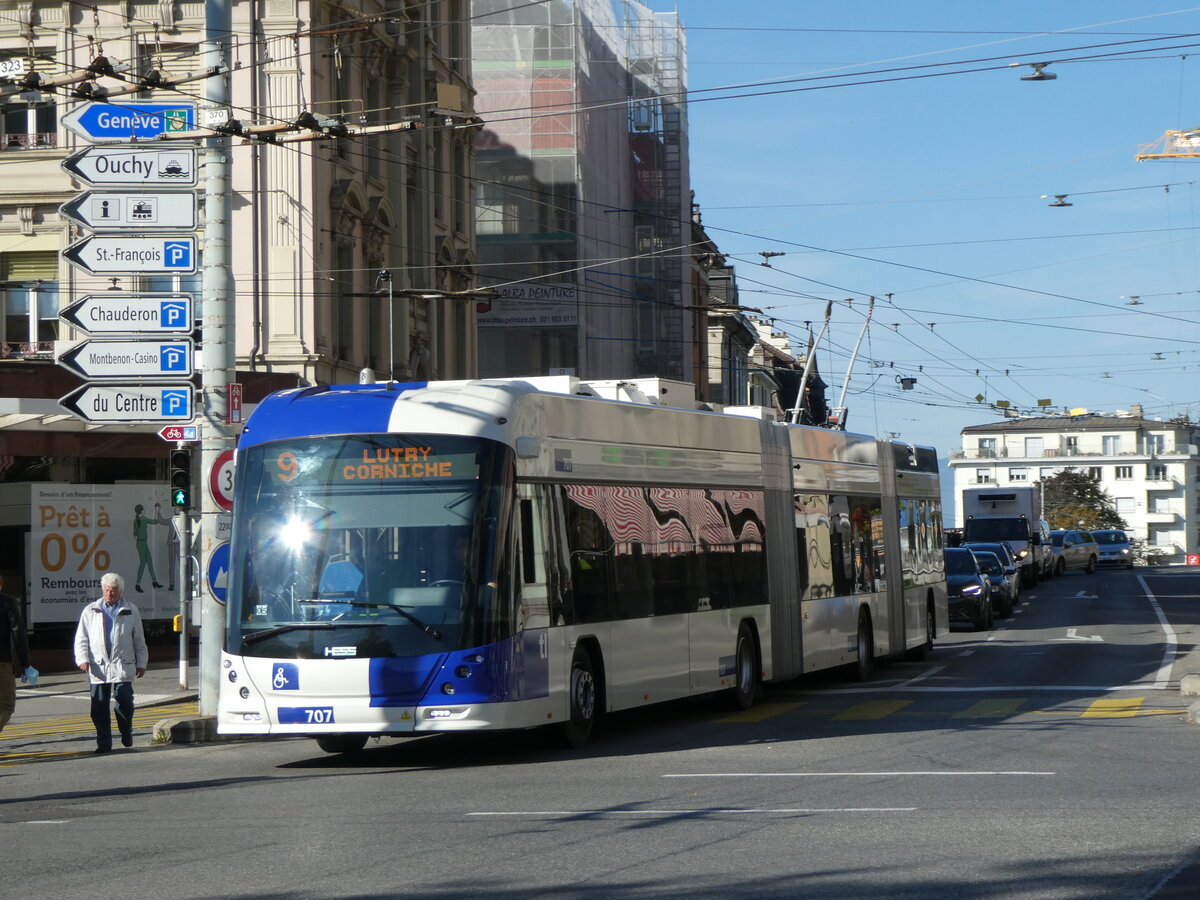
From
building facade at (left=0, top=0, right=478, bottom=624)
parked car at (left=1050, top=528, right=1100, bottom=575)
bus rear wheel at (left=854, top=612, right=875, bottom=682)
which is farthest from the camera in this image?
parked car at (left=1050, top=528, right=1100, bottom=575)

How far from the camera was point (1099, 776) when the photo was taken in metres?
12.0

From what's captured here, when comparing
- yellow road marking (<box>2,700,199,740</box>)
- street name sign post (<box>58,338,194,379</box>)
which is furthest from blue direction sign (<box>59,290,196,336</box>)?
yellow road marking (<box>2,700,199,740</box>)

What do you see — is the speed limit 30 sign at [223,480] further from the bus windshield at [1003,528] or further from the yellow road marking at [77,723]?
the bus windshield at [1003,528]

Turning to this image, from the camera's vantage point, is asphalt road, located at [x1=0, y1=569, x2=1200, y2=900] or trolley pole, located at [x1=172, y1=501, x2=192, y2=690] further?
trolley pole, located at [x1=172, y1=501, x2=192, y2=690]

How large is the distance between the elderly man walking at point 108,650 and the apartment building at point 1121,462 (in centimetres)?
13255

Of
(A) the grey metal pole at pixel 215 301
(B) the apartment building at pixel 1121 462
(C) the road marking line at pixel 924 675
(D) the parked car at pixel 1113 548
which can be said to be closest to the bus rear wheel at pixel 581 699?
(A) the grey metal pole at pixel 215 301

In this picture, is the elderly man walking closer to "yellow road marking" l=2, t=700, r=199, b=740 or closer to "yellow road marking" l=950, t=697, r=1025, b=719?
"yellow road marking" l=2, t=700, r=199, b=740

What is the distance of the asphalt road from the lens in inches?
328

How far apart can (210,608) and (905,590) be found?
12.0 m

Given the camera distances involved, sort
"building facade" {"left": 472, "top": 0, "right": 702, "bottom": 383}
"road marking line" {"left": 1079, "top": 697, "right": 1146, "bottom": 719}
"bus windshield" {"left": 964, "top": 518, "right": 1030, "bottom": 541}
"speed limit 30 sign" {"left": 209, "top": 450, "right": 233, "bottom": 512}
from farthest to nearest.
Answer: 1. "bus windshield" {"left": 964, "top": 518, "right": 1030, "bottom": 541}
2. "building facade" {"left": 472, "top": 0, "right": 702, "bottom": 383}
3. "road marking line" {"left": 1079, "top": 697, "right": 1146, "bottom": 719}
4. "speed limit 30 sign" {"left": 209, "top": 450, "right": 233, "bottom": 512}

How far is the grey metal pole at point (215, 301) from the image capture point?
17.4 meters

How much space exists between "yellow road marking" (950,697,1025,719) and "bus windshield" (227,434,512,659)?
231 inches

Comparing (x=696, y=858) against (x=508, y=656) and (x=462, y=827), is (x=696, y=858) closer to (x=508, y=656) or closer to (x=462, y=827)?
(x=462, y=827)

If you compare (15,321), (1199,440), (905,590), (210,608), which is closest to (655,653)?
(210,608)
